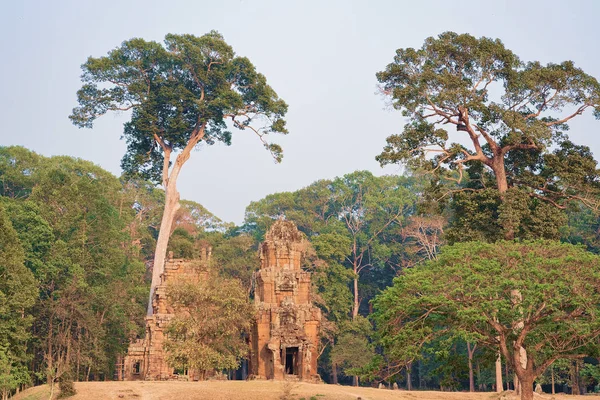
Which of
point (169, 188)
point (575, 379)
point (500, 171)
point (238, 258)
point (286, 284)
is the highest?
point (169, 188)

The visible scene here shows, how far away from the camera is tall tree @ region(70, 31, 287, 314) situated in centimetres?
4644

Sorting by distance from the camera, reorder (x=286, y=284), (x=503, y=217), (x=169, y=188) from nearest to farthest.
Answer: (x=503, y=217) → (x=286, y=284) → (x=169, y=188)

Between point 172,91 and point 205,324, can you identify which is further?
point 172,91

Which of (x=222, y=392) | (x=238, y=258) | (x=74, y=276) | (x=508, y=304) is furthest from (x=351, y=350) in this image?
(x=508, y=304)

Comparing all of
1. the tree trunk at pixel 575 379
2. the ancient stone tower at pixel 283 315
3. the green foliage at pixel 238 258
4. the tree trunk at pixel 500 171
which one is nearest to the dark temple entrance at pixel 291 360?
the ancient stone tower at pixel 283 315

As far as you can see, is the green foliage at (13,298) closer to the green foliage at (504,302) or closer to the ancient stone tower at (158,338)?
the ancient stone tower at (158,338)

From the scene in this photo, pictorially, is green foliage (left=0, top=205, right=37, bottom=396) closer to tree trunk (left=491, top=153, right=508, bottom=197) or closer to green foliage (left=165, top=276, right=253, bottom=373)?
green foliage (left=165, top=276, right=253, bottom=373)

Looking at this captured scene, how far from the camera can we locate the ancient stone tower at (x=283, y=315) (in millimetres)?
38125

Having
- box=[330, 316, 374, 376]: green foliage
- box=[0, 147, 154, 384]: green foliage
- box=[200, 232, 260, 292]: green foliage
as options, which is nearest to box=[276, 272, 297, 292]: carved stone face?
box=[0, 147, 154, 384]: green foliage

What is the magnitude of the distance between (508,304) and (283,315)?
16431 mm

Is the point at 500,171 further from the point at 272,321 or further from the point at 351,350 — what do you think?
the point at 351,350

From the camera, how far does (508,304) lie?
79.5 ft

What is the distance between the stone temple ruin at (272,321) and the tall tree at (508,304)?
1199 cm

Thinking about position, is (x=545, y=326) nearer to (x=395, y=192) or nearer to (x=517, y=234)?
(x=517, y=234)
